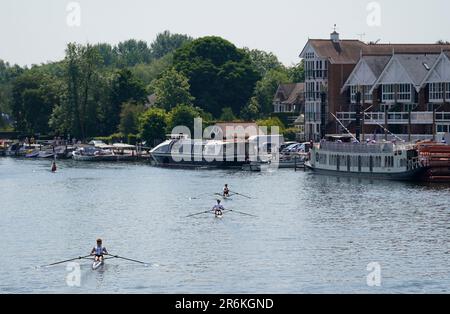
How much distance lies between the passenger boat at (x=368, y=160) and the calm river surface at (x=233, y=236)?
3.04 m

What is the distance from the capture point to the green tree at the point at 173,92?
196 m

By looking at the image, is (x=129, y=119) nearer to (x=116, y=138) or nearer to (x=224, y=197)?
(x=116, y=138)

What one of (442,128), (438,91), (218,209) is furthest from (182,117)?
(218,209)

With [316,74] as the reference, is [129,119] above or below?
below

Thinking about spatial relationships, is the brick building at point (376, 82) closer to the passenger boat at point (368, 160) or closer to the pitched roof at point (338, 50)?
the pitched roof at point (338, 50)

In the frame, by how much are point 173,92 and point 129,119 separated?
8.79 metres

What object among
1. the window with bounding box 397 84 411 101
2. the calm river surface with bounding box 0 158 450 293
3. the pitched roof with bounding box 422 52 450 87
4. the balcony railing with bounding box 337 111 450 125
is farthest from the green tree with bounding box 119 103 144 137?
the calm river surface with bounding box 0 158 450 293

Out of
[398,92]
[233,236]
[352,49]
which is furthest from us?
[352,49]

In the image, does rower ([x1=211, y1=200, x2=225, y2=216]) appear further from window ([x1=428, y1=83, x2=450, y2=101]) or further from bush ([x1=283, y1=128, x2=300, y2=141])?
bush ([x1=283, y1=128, x2=300, y2=141])

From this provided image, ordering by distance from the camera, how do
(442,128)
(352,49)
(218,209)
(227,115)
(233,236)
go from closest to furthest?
(233,236) < (218,209) < (442,128) < (352,49) < (227,115)

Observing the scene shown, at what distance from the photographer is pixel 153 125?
7303 inches

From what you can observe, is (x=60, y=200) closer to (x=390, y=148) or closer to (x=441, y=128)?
(x=390, y=148)

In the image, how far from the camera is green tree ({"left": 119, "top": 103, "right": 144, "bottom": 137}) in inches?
7746
